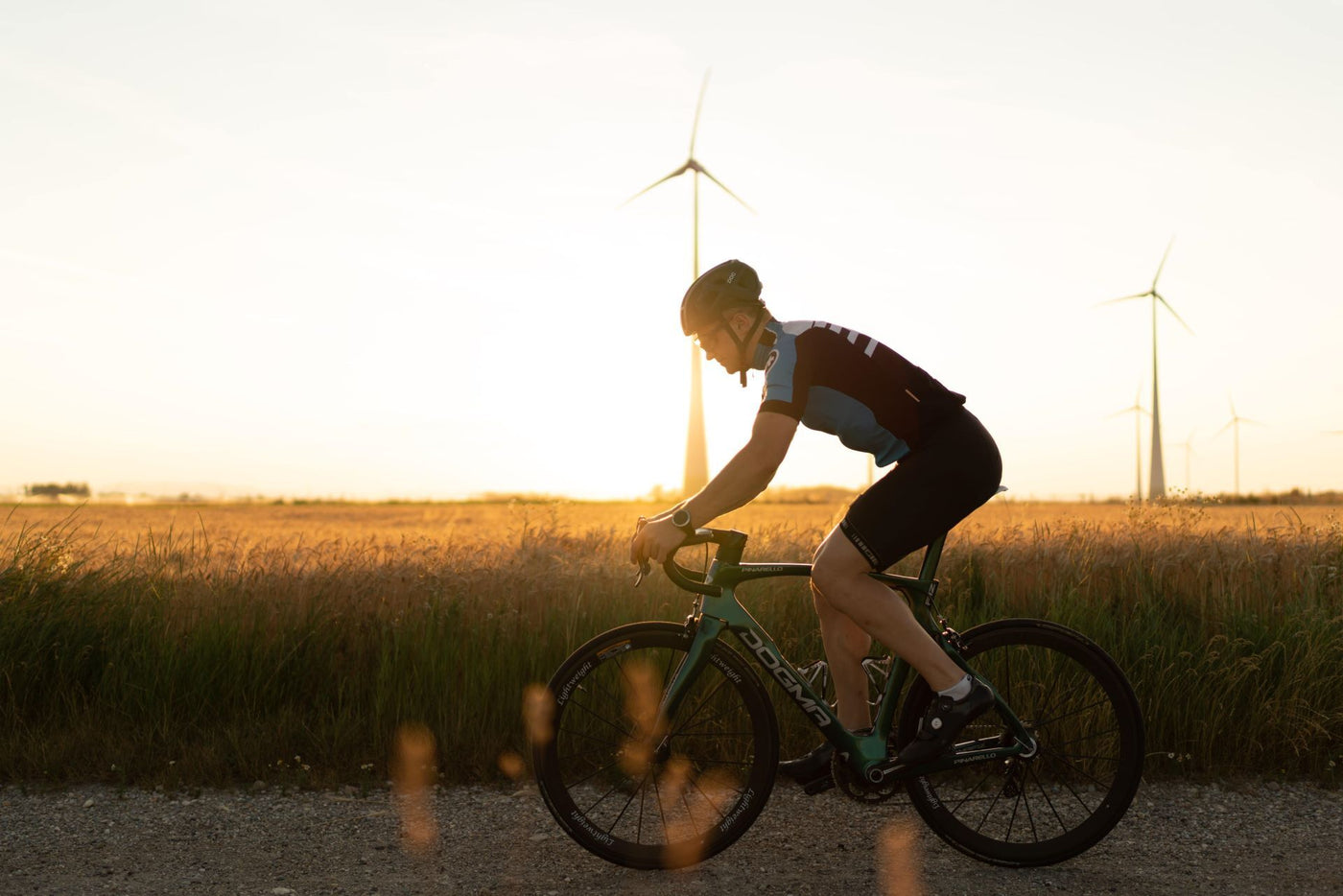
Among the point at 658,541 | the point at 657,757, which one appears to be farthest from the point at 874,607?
the point at 657,757

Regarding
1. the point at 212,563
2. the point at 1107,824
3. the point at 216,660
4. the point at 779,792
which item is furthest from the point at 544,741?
the point at 212,563

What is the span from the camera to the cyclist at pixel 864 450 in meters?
5.25

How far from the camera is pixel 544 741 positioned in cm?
562

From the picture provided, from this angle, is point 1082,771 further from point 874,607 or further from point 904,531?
point 904,531

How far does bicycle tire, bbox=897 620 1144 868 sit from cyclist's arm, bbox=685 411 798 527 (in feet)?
4.75

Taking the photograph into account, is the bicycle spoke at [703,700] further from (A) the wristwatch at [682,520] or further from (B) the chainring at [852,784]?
(A) the wristwatch at [682,520]

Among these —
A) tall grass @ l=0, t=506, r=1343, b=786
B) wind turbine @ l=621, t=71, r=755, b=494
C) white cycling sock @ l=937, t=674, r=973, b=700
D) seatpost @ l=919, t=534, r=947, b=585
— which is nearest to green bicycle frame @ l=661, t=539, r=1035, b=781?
seatpost @ l=919, t=534, r=947, b=585

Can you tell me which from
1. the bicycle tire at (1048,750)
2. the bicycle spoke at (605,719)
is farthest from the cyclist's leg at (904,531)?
the bicycle spoke at (605,719)

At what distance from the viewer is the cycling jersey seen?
531 centimetres

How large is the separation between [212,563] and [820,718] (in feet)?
23.8

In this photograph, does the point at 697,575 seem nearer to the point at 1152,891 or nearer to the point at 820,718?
the point at 820,718

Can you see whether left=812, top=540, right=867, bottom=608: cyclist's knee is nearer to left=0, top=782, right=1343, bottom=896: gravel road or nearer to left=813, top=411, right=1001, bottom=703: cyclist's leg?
left=813, top=411, right=1001, bottom=703: cyclist's leg

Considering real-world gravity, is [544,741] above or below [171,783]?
above

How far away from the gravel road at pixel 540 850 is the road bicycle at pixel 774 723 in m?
0.18
